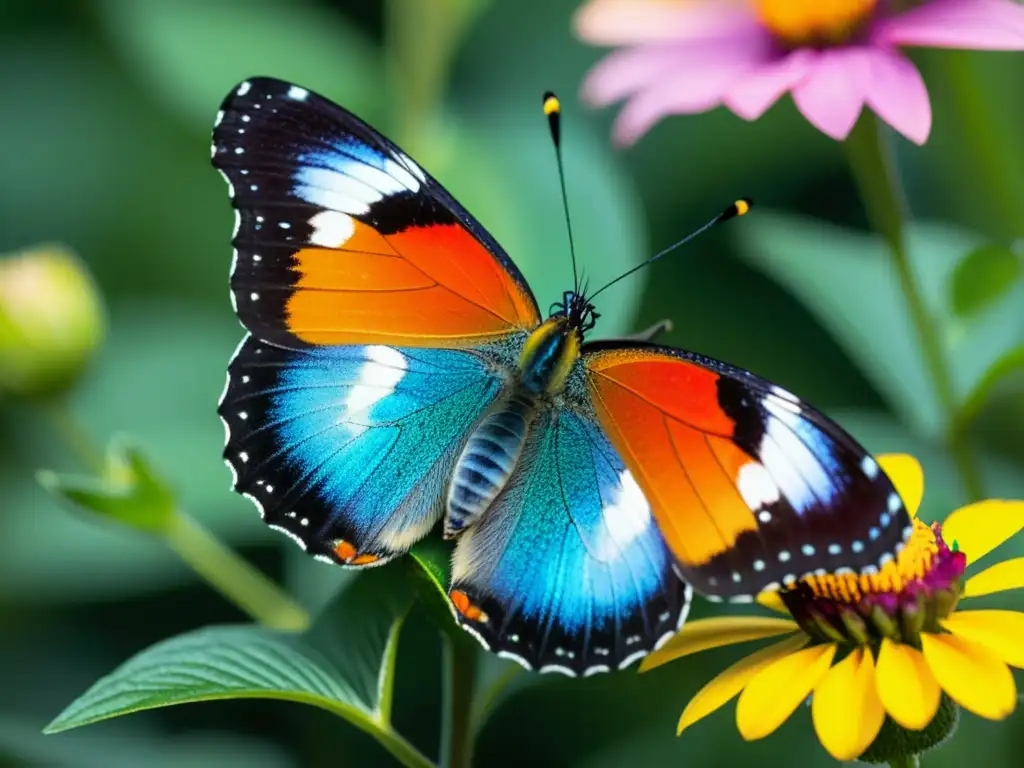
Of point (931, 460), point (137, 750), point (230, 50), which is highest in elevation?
point (230, 50)

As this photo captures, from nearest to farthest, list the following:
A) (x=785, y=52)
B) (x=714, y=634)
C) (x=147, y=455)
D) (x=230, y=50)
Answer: (x=714, y=634) < (x=785, y=52) < (x=147, y=455) < (x=230, y=50)

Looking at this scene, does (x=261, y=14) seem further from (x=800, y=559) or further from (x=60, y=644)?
(x=800, y=559)

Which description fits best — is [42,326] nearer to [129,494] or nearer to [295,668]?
[129,494]

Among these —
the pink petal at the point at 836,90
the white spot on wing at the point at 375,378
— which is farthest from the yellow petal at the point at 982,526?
the white spot on wing at the point at 375,378

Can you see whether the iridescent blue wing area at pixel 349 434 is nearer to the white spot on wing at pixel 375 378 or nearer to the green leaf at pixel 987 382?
the white spot on wing at pixel 375 378

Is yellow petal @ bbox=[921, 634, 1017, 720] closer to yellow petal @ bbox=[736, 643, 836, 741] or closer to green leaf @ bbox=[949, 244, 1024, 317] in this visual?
yellow petal @ bbox=[736, 643, 836, 741]

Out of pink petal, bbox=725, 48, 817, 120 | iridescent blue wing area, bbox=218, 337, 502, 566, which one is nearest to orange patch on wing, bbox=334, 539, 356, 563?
iridescent blue wing area, bbox=218, 337, 502, 566

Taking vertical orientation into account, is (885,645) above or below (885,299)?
below

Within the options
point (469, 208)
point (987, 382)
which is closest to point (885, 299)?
point (987, 382)
